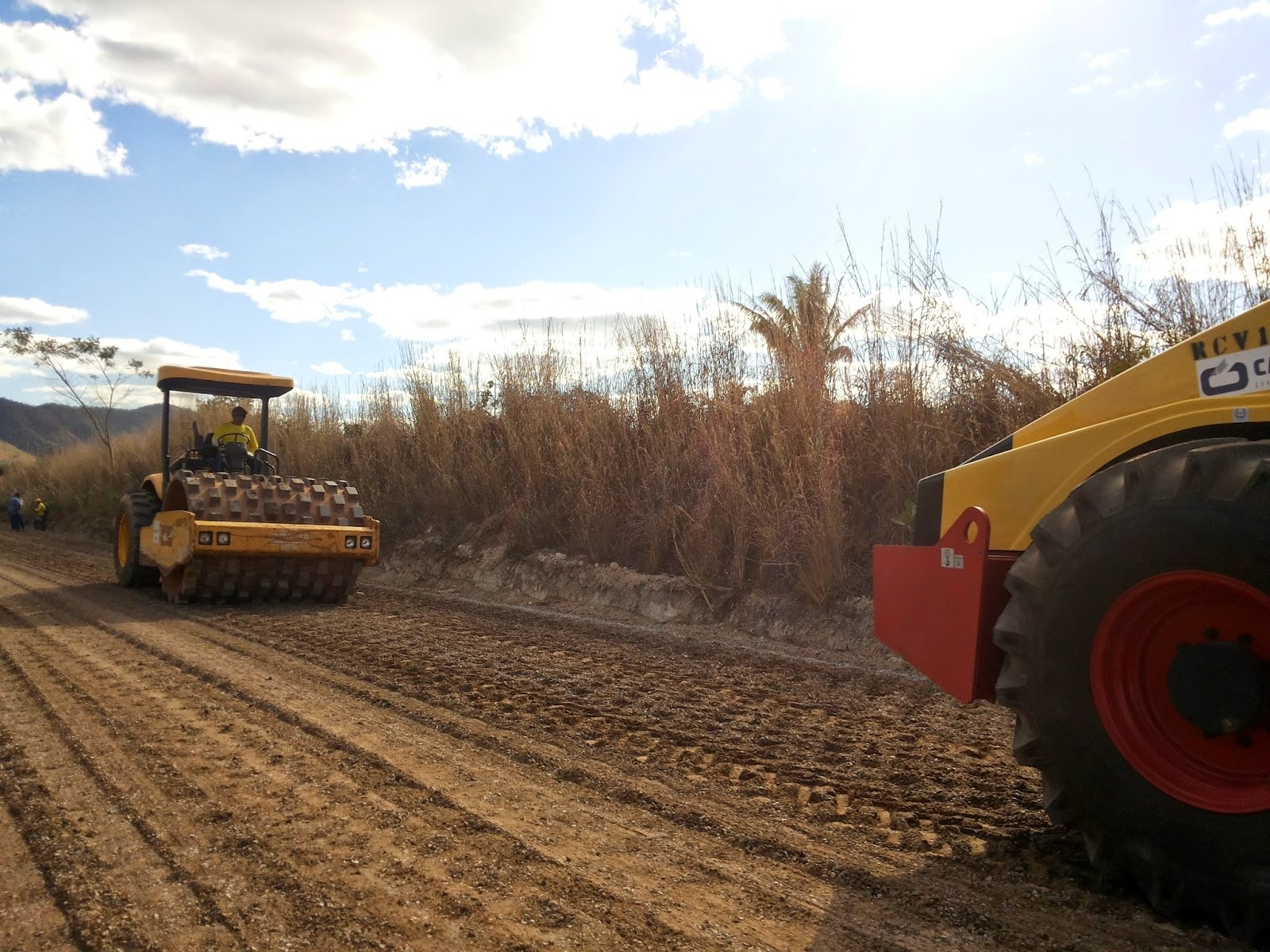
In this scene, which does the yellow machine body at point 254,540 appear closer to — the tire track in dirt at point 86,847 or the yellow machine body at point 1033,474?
the tire track in dirt at point 86,847

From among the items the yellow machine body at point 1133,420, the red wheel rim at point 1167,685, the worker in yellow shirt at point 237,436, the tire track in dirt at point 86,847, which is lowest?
the tire track in dirt at point 86,847

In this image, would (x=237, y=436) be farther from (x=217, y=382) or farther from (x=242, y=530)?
(x=242, y=530)

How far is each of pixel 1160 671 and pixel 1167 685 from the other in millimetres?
48

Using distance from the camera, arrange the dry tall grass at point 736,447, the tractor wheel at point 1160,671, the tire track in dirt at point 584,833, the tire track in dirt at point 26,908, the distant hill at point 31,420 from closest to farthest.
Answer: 1. the tractor wheel at point 1160,671
2. the tire track in dirt at point 26,908
3. the tire track in dirt at point 584,833
4. the dry tall grass at point 736,447
5. the distant hill at point 31,420

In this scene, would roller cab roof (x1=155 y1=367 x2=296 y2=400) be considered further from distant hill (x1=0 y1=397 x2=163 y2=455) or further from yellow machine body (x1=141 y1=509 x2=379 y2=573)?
distant hill (x1=0 y1=397 x2=163 y2=455)

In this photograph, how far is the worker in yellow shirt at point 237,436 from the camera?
30.1 feet

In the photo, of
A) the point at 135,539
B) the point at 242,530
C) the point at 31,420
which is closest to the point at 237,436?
the point at 135,539

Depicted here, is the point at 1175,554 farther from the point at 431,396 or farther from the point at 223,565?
the point at 431,396

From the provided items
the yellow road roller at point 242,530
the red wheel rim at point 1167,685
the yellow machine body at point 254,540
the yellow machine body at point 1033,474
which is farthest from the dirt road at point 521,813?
the yellow road roller at point 242,530

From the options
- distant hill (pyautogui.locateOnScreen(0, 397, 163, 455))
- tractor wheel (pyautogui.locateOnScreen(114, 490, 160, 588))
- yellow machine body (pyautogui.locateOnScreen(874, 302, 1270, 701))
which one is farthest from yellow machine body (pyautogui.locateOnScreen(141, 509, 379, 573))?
distant hill (pyautogui.locateOnScreen(0, 397, 163, 455))

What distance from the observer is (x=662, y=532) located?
8359 mm

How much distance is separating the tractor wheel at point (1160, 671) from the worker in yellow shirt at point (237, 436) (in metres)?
8.53

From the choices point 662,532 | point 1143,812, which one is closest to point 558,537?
point 662,532

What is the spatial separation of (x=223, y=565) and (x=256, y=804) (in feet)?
17.5
